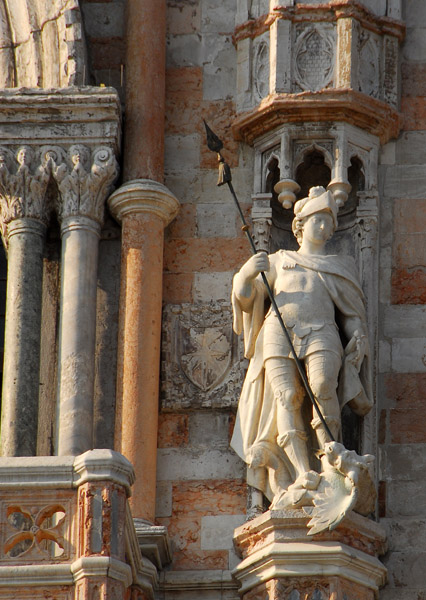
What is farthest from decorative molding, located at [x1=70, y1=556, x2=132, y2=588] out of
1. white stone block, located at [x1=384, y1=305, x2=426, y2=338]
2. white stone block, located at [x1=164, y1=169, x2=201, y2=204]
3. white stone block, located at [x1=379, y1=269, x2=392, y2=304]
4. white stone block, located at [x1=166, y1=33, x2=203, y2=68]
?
white stone block, located at [x1=166, y1=33, x2=203, y2=68]

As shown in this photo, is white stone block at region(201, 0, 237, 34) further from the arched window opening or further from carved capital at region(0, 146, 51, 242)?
carved capital at region(0, 146, 51, 242)

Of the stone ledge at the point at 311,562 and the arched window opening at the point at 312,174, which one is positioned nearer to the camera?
the stone ledge at the point at 311,562

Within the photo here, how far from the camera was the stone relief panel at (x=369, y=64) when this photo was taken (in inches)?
613

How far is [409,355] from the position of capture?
15016 mm

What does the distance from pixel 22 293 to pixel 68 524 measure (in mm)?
2436

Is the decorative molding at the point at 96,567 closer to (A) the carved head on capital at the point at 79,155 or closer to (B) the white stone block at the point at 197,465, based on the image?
(B) the white stone block at the point at 197,465

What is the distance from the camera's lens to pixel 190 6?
16062 mm

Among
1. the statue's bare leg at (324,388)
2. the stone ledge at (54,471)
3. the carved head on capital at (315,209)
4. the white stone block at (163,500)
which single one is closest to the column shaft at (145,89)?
the carved head on capital at (315,209)

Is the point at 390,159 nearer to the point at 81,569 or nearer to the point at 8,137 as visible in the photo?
the point at 8,137

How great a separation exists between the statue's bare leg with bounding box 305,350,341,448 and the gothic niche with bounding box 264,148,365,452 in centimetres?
114

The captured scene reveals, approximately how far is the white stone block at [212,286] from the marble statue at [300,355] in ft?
1.69

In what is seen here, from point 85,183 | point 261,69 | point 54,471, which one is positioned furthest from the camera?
point 261,69

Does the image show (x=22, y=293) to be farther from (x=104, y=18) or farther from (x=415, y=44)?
(x=415, y=44)

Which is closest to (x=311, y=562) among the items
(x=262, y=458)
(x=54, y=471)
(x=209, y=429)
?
(x=262, y=458)
